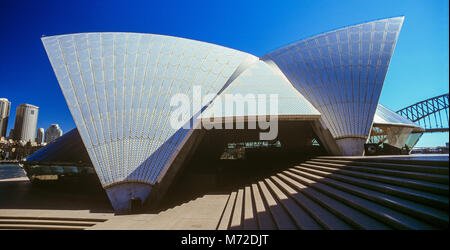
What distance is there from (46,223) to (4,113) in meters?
210

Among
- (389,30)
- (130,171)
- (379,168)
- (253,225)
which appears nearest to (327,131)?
(379,168)

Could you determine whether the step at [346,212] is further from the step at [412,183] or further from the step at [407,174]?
the step at [407,174]

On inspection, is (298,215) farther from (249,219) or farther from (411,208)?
(411,208)

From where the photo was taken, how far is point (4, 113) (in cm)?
13150

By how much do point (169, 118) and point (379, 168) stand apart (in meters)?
9.66

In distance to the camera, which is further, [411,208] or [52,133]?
[52,133]

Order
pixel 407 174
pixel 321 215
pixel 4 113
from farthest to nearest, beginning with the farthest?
1. pixel 4 113
2. pixel 407 174
3. pixel 321 215

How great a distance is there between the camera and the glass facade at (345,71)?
10109 millimetres

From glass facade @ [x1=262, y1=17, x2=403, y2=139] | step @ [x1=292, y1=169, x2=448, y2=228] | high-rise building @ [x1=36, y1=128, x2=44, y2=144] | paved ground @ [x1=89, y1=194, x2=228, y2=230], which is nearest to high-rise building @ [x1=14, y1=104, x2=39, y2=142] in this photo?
high-rise building @ [x1=36, y1=128, x2=44, y2=144]

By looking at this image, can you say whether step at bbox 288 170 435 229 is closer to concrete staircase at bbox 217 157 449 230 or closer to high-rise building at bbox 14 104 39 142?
concrete staircase at bbox 217 157 449 230

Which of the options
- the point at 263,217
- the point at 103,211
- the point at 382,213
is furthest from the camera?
the point at 103,211

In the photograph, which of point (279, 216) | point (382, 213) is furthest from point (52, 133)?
point (382, 213)

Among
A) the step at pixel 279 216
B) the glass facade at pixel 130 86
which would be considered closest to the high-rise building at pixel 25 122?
the glass facade at pixel 130 86

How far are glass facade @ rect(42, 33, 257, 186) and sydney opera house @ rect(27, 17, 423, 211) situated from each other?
56mm
